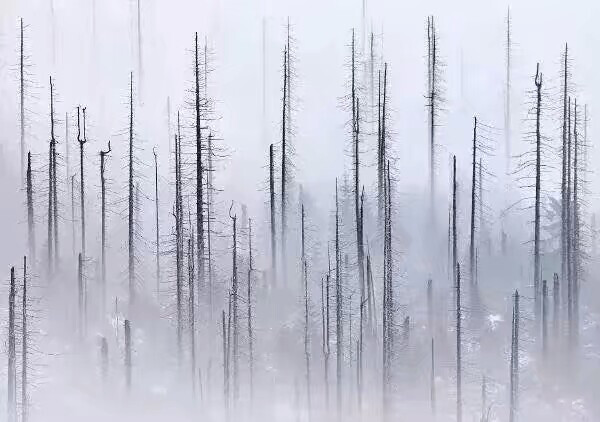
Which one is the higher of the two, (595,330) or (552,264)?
(552,264)

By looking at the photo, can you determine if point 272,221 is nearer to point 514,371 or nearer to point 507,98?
point 514,371

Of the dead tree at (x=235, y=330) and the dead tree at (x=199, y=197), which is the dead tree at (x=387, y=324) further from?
the dead tree at (x=199, y=197)

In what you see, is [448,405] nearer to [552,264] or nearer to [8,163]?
[552,264]

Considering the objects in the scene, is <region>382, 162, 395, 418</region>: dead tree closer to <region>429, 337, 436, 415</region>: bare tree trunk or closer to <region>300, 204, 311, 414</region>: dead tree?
<region>429, 337, 436, 415</region>: bare tree trunk

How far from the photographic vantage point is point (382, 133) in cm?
3272

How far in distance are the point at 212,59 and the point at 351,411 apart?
A: 22.0m

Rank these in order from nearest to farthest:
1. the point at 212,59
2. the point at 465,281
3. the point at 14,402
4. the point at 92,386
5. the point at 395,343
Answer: the point at 14,402, the point at 92,386, the point at 395,343, the point at 465,281, the point at 212,59

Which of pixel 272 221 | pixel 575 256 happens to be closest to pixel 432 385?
pixel 575 256

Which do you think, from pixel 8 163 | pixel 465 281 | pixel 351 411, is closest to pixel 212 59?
pixel 8 163

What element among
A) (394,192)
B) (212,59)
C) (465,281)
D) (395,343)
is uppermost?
(212,59)

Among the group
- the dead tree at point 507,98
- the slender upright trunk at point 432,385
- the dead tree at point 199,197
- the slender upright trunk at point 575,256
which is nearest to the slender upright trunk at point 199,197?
the dead tree at point 199,197

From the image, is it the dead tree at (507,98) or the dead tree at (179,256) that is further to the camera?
the dead tree at (507,98)

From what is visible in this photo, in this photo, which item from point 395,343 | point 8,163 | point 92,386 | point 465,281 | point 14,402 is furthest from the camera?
point 8,163

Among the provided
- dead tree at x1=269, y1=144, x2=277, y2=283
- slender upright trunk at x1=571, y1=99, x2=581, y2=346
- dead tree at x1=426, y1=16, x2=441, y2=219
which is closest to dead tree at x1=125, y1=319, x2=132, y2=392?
dead tree at x1=269, y1=144, x2=277, y2=283
